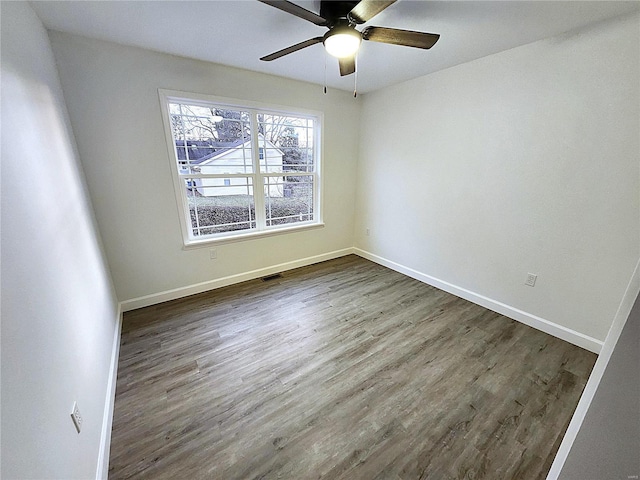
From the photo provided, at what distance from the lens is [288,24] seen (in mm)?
1798

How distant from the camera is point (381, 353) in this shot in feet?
6.80

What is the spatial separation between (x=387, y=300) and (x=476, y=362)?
40.2 inches

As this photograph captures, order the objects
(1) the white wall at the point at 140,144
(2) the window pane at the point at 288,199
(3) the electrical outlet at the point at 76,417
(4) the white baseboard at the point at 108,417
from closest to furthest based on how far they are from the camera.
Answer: (3) the electrical outlet at the point at 76,417
(4) the white baseboard at the point at 108,417
(1) the white wall at the point at 140,144
(2) the window pane at the point at 288,199

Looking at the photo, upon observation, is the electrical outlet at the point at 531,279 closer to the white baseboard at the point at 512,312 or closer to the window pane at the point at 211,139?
the white baseboard at the point at 512,312

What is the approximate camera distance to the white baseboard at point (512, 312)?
6.98 ft

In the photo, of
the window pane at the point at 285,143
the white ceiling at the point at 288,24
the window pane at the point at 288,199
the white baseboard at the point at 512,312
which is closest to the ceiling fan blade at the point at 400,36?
the white ceiling at the point at 288,24

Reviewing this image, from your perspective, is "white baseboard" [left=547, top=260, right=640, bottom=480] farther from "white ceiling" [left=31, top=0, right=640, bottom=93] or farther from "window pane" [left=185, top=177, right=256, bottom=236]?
"window pane" [left=185, top=177, right=256, bottom=236]

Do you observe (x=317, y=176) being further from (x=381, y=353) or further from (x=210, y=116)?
(x=381, y=353)

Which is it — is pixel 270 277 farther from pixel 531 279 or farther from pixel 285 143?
pixel 531 279

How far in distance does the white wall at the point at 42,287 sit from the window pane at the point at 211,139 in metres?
0.90

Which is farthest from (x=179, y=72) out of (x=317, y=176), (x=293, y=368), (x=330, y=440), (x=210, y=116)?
(x=330, y=440)

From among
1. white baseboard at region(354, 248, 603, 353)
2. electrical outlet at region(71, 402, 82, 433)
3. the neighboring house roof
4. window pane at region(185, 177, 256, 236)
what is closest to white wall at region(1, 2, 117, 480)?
electrical outlet at region(71, 402, 82, 433)

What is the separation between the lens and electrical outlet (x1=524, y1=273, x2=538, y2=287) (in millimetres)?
2346

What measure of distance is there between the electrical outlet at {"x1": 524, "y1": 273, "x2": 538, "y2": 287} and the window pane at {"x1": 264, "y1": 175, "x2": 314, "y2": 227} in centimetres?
258
